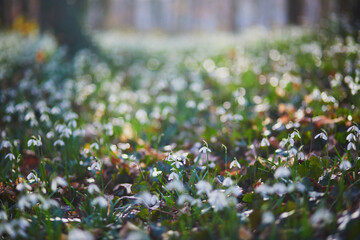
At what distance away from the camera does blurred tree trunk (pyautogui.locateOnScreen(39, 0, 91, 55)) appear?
8047 mm

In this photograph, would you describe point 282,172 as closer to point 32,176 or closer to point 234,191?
point 234,191

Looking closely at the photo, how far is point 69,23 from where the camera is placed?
26.8 feet

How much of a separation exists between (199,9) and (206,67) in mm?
44926

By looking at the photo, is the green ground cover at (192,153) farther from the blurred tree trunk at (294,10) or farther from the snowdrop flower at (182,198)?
the blurred tree trunk at (294,10)

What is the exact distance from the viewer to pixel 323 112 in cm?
290

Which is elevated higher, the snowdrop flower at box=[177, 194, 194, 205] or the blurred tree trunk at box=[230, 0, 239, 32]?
the blurred tree trunk at box=[230, 0, 239, 32]

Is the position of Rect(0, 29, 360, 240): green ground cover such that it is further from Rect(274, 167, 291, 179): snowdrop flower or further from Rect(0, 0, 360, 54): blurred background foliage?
Rect(0, 0, 360, 54): blurred background foliage

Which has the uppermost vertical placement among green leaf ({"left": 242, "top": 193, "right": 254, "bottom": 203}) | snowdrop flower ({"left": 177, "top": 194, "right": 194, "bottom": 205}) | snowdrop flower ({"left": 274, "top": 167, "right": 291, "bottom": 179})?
snowdrop flower ({"left": 274, "top": 167, "right": 291, "bottom": 179})

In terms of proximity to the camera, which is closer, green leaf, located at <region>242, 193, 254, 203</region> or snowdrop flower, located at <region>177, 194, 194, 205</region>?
snowdrop flower, located at <region>177, 194, 194, 205</region>

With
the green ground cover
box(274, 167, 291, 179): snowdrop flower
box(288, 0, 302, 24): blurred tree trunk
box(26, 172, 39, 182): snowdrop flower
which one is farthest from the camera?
box(288, 0, 302, 24): blurred tree trunk

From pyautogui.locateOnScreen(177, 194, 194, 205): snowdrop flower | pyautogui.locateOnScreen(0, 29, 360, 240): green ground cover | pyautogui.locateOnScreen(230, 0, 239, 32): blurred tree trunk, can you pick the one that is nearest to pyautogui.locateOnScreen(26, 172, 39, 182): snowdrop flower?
pyautogui.locateOnScreen(0, 29, 360, 240): green ground cover

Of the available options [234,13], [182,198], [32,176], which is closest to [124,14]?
[234,13]

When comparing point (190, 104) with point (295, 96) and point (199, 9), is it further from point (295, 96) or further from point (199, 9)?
point (199, 9)

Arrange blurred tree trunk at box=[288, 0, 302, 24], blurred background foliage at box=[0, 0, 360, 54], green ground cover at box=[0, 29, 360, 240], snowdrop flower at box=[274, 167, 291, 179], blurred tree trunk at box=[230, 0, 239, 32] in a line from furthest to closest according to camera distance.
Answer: blurred tree trunk at box=[230, 0, 239, 32] → blurred tree trunk at box=[288, 0, 302, 24] → blurred background foliage at box=[0, 0, 360, 54] → green ground cover at box=[0, 29, 360, 240] → snowdrop flower at box=[274, 167, 291, 179]
